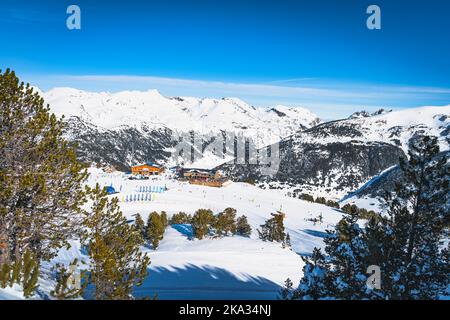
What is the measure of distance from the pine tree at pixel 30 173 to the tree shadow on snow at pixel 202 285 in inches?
333

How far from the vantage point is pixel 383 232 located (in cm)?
1349

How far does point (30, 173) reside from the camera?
35.9 ft

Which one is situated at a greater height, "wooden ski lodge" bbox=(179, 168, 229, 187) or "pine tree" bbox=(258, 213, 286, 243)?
"wooden ski lodge" bbox=(179, 168, 229, 187)

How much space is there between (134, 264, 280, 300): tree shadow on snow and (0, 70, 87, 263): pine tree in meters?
8.47

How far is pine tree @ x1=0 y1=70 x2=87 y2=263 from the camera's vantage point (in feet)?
35.3

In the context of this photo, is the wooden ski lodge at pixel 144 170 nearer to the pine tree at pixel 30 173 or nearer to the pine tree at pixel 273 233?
the pine tree at pixel 273 233

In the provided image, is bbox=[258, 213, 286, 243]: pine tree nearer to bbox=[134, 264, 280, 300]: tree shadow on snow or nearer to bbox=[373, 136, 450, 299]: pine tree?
bbox=[134, 264, 280, 300]: tree shadow on snow

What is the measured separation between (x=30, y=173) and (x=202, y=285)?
14016 mm

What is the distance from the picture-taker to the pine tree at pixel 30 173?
10.8 metres

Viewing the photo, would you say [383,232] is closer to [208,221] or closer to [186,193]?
[208,221]

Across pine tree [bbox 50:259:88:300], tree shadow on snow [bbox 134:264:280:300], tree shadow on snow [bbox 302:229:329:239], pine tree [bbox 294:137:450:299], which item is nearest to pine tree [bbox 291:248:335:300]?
pine tree [bbox 294:137:450:299]

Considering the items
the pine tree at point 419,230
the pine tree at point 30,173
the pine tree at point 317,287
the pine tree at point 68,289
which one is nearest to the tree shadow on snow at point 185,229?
the pine tree at point 317,287

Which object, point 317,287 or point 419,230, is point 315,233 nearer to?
point 419,230

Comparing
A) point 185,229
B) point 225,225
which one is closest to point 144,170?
point 185,229
